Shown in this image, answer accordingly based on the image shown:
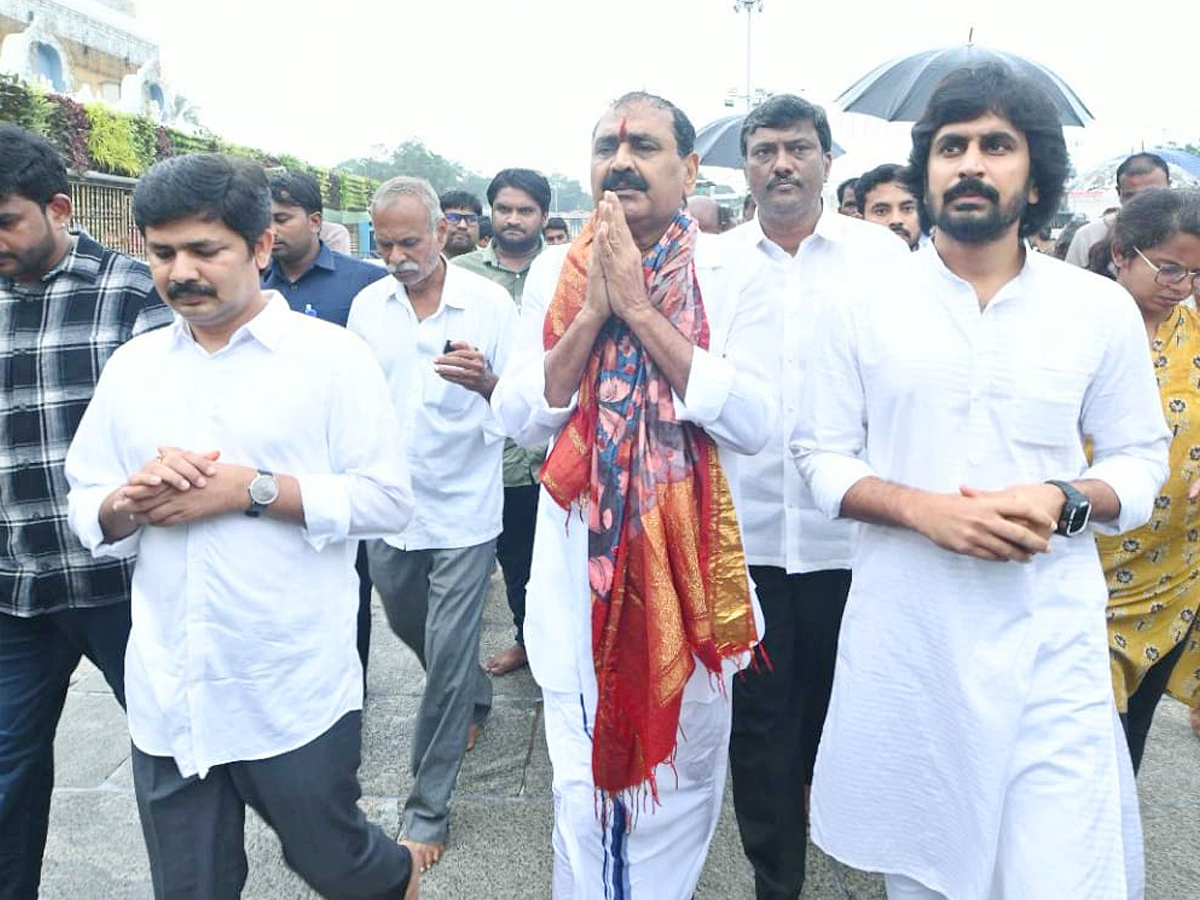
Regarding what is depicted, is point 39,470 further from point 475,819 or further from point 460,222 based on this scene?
point 460,222

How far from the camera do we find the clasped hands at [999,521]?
190 cm

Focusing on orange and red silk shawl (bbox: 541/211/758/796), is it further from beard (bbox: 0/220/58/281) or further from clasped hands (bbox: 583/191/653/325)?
beard (bbox: 0/220/58/281)

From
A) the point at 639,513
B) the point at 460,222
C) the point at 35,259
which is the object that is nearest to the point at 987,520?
the point at 639,513

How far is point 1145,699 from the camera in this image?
297 centimetres

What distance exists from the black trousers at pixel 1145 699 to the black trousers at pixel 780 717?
895mm

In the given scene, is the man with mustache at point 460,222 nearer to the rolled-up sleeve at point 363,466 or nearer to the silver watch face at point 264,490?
the rolled-up sleeve at point 363,466

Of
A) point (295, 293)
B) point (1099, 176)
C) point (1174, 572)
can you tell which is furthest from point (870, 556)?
point (1099, 176)

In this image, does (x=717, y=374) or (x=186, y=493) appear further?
(x=717, y=374)

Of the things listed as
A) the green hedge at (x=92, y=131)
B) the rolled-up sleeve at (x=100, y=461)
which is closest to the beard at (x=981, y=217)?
the rolled-up sleeve at (x=100, y=461)

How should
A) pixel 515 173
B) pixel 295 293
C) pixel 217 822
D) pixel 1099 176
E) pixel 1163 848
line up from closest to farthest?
pixel 217 822, pixel 1163 848, pixel 295 293, pixel 515 173, pixel 1099 176

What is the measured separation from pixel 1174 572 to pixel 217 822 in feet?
8.65

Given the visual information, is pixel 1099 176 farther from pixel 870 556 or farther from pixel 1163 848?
pixel 870 556

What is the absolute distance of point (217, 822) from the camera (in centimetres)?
224

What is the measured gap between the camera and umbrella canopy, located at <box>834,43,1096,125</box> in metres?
5.34
